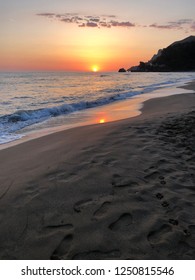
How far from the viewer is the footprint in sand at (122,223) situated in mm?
3443

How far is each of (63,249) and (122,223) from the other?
32.4 inches

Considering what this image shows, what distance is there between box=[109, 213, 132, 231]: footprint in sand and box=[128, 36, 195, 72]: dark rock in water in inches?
5495

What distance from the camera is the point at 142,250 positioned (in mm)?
3074

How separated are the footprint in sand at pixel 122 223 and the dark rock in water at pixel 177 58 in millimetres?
139563

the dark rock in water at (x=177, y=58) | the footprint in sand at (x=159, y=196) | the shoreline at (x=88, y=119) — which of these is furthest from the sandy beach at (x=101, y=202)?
the dark rock in water at (x=177, y=58)

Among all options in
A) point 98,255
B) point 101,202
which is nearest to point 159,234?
point 98,255

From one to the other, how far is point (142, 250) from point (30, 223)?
58.7 inches

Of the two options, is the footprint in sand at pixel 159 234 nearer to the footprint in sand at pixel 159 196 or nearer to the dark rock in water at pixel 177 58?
the footprint in sand at pixel 159 196

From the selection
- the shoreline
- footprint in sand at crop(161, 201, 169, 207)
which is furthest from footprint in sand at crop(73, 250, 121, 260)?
the shoreline

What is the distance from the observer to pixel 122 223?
11.6 ft

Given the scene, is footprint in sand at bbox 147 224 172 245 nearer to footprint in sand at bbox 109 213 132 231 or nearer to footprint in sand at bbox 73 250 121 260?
footprint in sand at bbox 109 213 132 231
